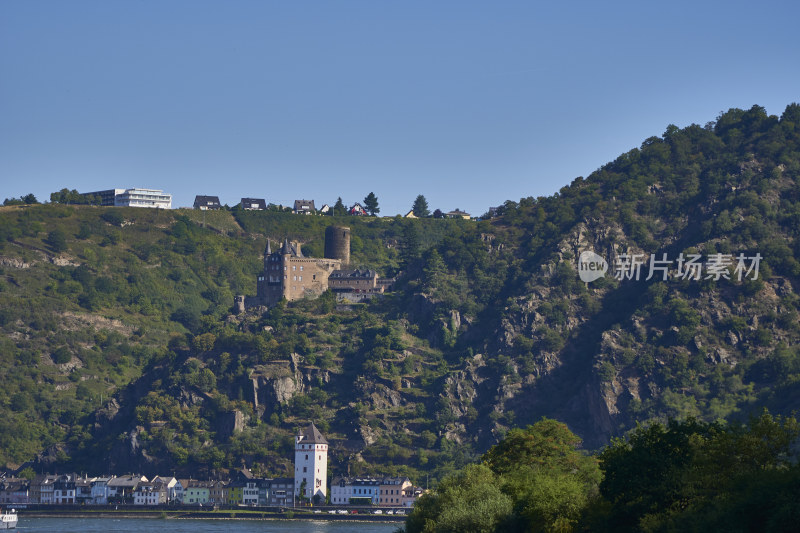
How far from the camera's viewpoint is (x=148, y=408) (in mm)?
175875

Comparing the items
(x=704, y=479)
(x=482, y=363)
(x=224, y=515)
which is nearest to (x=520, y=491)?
Result: (x=704, y=479)

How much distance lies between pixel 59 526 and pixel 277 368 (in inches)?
1788

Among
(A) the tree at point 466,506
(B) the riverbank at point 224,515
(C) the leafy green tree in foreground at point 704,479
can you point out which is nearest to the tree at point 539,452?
(A) the tree at point 466,506

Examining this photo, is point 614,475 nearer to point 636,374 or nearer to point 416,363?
point 636,374

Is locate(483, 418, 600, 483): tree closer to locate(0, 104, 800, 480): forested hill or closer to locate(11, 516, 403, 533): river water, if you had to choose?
locate(11, 516, 403, 533): river water

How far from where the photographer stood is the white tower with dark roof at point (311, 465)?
164 metres

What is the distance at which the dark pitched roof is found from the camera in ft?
540

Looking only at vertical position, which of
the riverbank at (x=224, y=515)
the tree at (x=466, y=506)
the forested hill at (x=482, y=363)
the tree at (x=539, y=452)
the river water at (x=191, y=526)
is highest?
the forested hill at (x=482, y=363)

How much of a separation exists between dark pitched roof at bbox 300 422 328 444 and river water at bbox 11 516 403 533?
14.9 m

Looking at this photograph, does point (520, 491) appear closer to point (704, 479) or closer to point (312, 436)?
point (704, 479)

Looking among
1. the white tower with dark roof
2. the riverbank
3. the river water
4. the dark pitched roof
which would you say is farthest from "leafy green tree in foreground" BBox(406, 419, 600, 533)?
the dark pitched roof

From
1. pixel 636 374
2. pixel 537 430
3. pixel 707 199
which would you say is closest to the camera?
pixel 537 430

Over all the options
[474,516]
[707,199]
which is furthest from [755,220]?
[474,516]

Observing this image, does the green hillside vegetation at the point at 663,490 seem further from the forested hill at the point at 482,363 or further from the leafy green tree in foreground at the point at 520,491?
the forested hill at the point at 482,363
